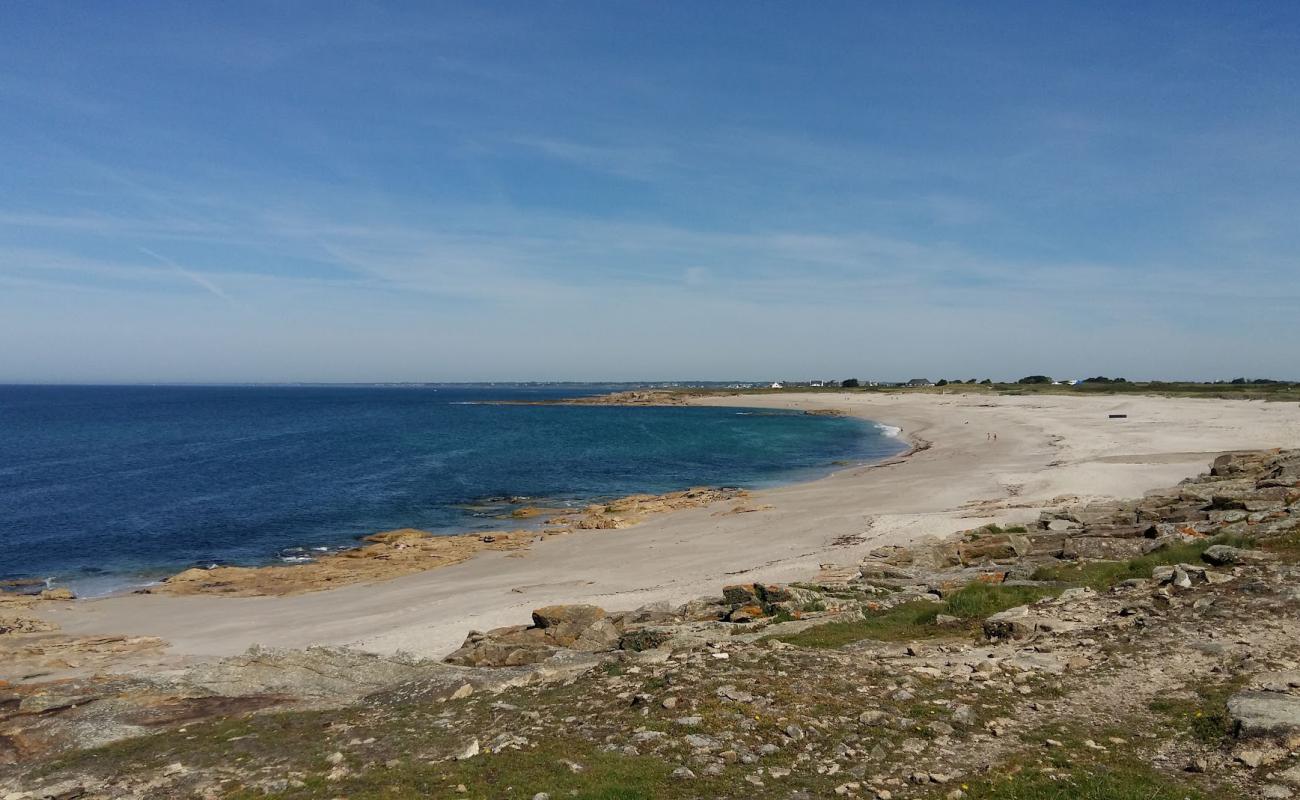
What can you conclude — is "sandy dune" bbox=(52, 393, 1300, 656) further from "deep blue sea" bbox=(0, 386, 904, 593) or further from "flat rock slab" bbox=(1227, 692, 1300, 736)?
"flat rock slab" bbox=(1227, 692, 1300, 736)

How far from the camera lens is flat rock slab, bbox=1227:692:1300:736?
8570mm

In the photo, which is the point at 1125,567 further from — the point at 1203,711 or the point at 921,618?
the point at 1203,711

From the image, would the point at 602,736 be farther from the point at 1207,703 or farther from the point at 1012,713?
the point at 1207,703

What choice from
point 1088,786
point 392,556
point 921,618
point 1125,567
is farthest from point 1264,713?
point 392,556

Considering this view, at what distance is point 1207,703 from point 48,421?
18084 cm

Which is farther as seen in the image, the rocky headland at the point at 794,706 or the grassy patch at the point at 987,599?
the grassy patch at the point at 987,599

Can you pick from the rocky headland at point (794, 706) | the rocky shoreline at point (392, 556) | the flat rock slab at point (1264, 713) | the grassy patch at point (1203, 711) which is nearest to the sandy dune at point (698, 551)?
the rocky shoreline at point (392, 556)

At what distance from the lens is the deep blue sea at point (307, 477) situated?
40.4 meters

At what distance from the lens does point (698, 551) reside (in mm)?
33156

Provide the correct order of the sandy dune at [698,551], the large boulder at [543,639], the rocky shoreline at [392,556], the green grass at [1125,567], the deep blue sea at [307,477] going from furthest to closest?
the deep blue sea at [307,477]
the rocky shoreline at [392,556]
the sandy dune at [698,551]
the large boulder at [543,639]
the green grass at [1125,567]

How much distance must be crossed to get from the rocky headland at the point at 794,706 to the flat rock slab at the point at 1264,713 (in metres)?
0.04

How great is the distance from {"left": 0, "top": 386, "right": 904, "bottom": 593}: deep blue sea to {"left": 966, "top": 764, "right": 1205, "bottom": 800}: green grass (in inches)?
1485

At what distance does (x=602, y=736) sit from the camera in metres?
10.3

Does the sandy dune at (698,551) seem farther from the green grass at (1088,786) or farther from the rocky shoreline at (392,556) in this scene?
the green grass at (1088,786)
